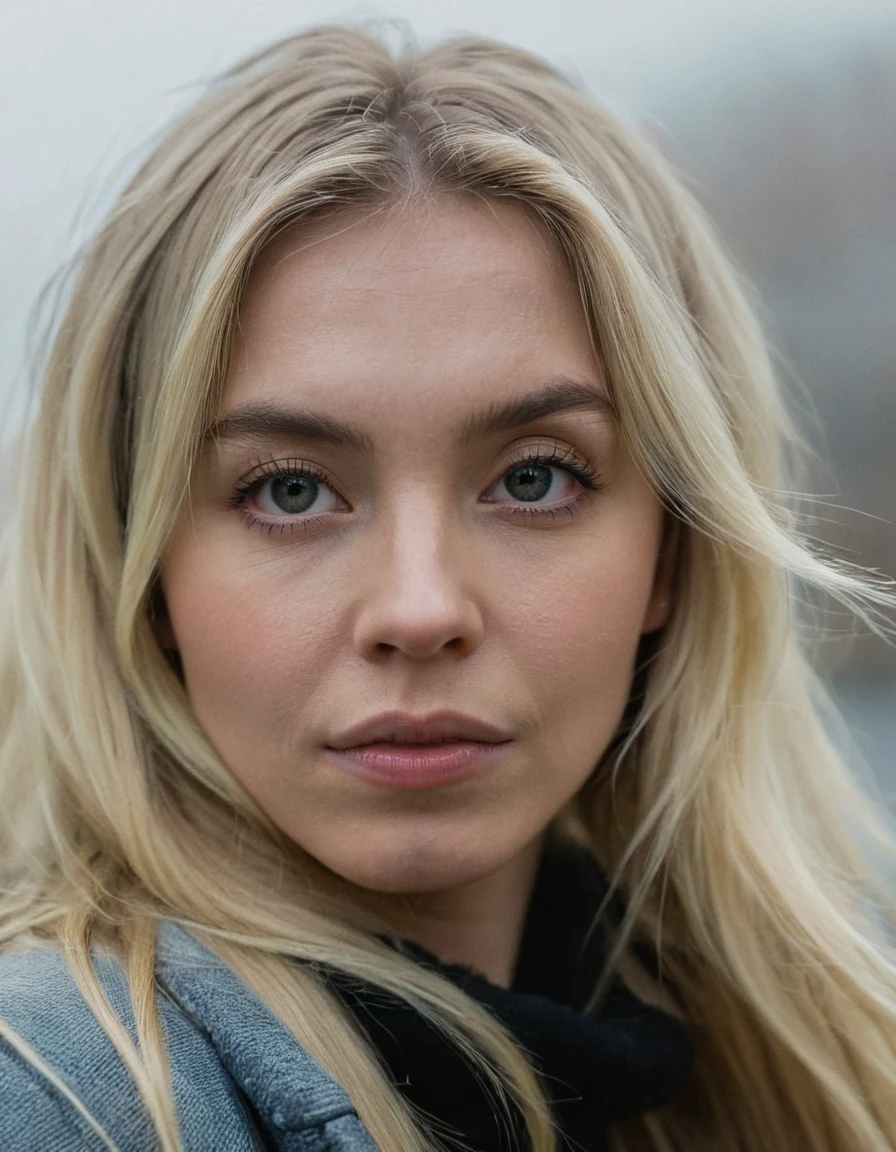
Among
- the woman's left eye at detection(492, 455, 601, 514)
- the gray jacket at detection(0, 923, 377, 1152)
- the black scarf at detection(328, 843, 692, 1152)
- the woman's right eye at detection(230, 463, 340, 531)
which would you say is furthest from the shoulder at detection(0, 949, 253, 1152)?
the woman's left eye at detection(492, 455, 601, 514)

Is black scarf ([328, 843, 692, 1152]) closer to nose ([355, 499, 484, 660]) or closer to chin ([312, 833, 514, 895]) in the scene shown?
chin ([312, 833, 514, 895])

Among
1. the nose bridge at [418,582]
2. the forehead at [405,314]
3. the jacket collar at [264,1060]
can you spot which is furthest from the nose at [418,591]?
the jacket collar at [264,1060]

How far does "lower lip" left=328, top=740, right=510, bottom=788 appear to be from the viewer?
101 cm

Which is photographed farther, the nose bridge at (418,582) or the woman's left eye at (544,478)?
the woman's left eye at (544,478)

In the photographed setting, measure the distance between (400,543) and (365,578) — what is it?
47 mm

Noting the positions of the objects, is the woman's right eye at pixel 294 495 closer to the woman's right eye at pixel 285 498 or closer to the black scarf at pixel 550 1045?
the woman's right eye at pixel 285 498

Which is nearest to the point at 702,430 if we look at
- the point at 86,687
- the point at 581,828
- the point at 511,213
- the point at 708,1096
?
the point at 511,213

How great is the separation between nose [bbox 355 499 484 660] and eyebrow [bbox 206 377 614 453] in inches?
3.0

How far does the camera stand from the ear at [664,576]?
1.25 metres

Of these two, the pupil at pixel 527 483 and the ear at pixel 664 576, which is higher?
the pupil at pixel 527 483

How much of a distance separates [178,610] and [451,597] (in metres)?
0.27

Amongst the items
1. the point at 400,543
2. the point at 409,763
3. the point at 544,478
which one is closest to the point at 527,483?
the point at 544,478

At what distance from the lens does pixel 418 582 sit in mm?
973

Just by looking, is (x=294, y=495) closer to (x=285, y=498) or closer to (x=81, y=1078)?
(x=285, y=498)
